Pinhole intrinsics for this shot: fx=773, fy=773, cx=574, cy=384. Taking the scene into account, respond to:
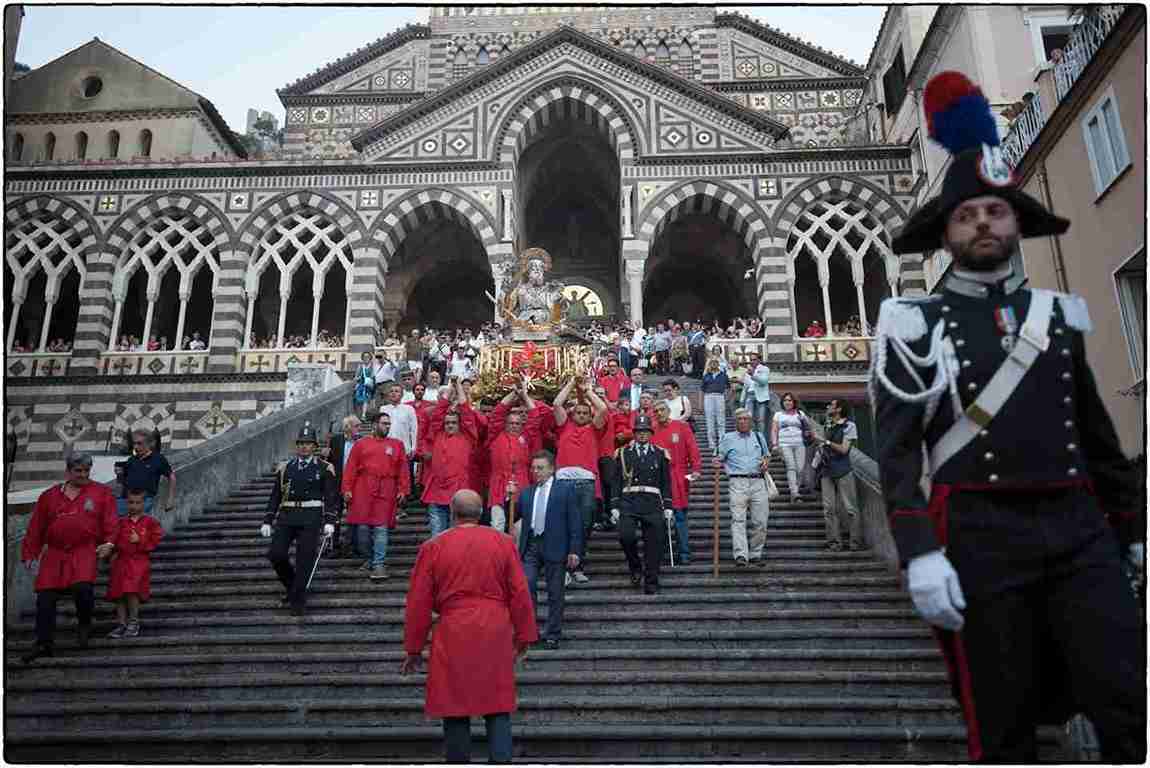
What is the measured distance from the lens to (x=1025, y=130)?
44.7 feet

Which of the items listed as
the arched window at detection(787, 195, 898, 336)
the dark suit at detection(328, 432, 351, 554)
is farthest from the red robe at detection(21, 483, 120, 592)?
the arched window at detection(787, 195, 898, 336)

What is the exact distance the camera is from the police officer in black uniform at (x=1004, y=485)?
2.63m

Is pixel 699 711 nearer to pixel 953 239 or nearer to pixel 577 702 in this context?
pixel 577 702

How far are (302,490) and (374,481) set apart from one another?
2.83 feet

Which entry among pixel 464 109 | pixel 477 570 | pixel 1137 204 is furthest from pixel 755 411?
pixel 464 109

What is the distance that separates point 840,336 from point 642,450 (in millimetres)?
15877

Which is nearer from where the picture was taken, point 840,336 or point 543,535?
point 543,535

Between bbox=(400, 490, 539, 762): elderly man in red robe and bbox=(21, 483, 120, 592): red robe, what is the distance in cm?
478

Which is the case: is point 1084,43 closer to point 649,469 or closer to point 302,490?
point 649,469

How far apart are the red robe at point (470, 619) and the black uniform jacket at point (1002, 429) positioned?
2648 millimetres

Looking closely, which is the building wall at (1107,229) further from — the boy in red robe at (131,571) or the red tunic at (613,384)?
the boy in red robe at (131,571)

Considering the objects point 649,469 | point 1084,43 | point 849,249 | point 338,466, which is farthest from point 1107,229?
point 849,249

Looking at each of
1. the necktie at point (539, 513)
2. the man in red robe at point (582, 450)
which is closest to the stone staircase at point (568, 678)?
the man in red robe at point (582, 450)

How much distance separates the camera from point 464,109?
25344mm
